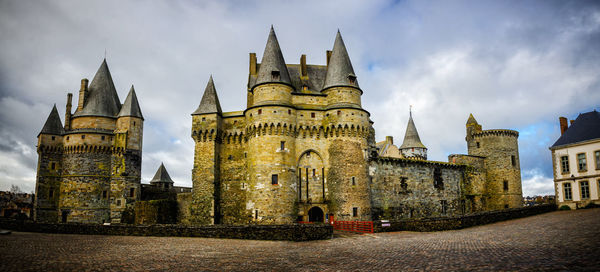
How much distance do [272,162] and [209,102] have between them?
9661 mm

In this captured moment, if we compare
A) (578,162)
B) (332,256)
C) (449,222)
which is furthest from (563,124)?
(332,256)

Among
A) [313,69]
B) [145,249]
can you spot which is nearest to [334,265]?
[145,249]

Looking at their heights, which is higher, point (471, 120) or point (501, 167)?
point (471, 120)

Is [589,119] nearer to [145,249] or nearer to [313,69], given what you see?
[313,69]

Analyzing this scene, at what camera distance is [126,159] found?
42875 mm

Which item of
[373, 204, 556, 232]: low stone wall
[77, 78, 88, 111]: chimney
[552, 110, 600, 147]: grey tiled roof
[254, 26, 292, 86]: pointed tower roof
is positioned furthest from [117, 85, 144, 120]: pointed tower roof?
[552, 110, 600, 147]: grey tiled roof

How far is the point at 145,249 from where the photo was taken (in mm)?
19266

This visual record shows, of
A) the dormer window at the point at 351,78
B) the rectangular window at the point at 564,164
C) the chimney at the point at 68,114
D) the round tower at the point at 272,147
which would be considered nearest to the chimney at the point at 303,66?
the round tower at the point at 272,147

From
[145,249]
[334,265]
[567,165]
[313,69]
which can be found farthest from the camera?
[313,69]

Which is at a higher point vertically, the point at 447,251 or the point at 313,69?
the point at 313,69

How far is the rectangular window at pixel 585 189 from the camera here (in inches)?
1331

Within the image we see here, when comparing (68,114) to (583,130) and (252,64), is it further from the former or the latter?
(583,130)

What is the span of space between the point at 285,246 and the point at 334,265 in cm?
727

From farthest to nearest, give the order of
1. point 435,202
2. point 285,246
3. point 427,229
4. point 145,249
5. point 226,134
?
point 435,202
point 226,134
point 427,229
point 285,246
point 145,249
